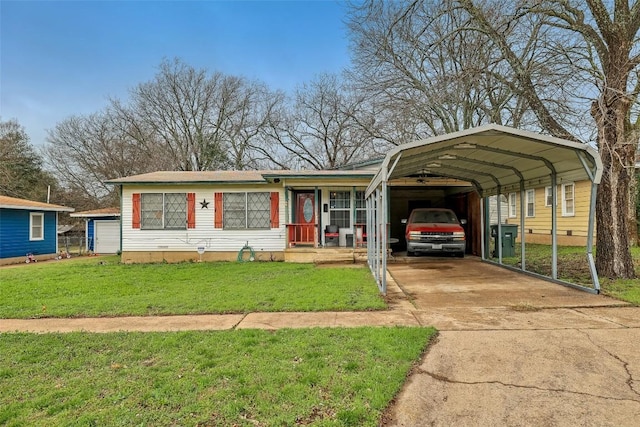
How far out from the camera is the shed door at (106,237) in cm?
2050

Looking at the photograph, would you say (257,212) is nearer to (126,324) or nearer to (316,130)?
(126,324)

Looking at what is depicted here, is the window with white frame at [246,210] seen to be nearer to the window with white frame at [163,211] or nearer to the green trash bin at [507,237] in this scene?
the window with white frame at [163,211]

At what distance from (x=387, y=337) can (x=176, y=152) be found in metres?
31.7

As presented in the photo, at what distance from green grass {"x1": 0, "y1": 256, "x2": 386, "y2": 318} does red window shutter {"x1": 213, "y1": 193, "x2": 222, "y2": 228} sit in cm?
242

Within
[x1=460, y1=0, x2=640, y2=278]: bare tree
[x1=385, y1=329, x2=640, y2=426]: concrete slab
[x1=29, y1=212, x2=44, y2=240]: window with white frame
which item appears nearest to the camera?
[x1=385, y1=329, x2=640, y2=426]: concrete slab

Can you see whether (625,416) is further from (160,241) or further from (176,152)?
(176,152)

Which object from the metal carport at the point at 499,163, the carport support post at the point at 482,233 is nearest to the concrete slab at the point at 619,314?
the metal carport at the point at 499,163

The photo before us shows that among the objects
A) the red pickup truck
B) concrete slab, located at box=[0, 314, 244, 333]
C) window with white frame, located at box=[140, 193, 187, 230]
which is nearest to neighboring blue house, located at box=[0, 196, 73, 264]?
window with white frame, located at box=[140, 193, 187, 230]

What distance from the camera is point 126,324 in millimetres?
5324

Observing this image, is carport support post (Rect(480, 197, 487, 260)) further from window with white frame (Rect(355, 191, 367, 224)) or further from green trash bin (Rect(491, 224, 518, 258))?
window with white frame (Rect(355, 191, 367, 224))

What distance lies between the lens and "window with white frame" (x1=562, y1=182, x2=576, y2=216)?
16875mm

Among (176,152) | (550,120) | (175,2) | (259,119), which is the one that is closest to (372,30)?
(175,2)

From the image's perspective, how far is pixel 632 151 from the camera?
8328 millimetres

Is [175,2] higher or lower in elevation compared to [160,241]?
higher
